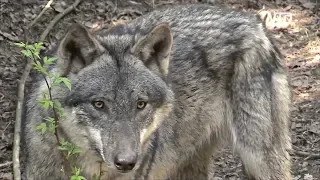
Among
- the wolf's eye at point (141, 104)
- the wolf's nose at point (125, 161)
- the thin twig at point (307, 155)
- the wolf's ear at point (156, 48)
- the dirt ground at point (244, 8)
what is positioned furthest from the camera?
the thin twig at point (307, 155)

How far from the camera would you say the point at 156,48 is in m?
5.89

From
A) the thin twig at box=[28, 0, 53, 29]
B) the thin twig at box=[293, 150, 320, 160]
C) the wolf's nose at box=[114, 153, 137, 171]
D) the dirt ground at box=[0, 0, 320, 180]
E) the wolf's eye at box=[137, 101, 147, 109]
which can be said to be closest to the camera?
the wolf's nose at box=[114, 153, 137, 171]

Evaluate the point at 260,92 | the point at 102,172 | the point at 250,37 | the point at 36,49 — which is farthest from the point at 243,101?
the point at 36,49

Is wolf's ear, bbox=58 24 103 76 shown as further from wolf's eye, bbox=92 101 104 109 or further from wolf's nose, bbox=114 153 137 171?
wolf's nose, bbox=114 153 137 171

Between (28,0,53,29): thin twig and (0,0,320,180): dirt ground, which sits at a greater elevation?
(28,0,53,29): thin twig

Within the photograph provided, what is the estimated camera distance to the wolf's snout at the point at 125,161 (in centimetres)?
498

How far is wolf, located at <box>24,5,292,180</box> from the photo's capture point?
537cm

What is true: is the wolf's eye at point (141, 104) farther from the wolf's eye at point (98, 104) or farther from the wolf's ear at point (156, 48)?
the wolf's ear at point (156, 48)

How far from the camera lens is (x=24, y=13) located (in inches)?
408

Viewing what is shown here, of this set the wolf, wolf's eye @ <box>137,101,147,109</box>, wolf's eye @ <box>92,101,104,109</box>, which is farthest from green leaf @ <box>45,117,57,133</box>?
wolf's eye @ <box>137,101,147,109</box>

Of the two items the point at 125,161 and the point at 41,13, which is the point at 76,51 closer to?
the point at 125,161

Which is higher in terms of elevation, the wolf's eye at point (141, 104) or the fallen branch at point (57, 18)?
the wolf's eye at point (141, 104)

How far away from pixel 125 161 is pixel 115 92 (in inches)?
25.5

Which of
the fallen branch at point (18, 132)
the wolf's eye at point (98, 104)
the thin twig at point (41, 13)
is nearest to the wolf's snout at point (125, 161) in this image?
the wolf's eye at point (98, 104)
